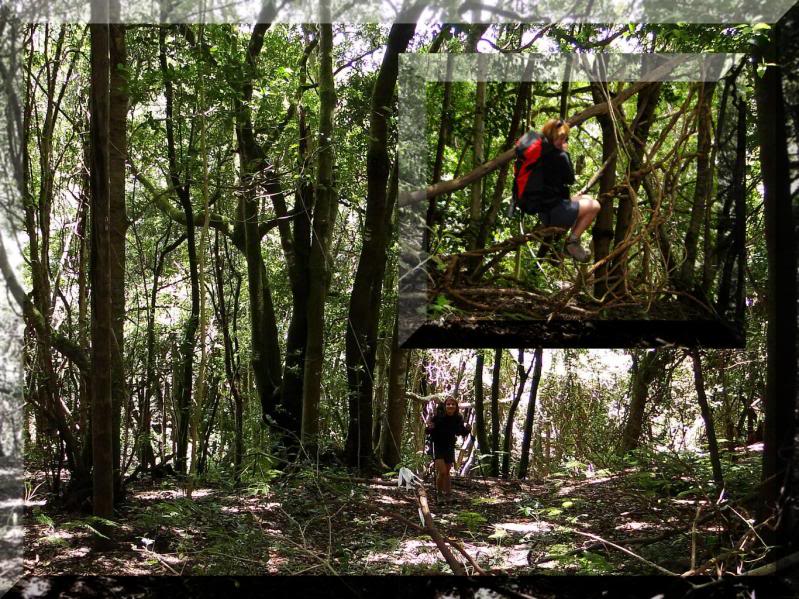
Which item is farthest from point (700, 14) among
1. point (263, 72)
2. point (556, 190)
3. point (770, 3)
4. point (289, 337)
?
point (289, 337)

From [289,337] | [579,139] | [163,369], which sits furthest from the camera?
[163,369]

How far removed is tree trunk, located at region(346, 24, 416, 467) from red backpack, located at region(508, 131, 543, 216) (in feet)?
3.69

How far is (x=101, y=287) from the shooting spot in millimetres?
Result: 4309

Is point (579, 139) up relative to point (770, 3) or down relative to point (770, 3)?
down

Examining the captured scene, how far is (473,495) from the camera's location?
4926 millimetres

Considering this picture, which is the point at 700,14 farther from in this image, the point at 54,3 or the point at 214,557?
the point at 214,557

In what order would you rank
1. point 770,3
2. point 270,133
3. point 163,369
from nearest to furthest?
point 770,3 < point 270,133 < point 163,369

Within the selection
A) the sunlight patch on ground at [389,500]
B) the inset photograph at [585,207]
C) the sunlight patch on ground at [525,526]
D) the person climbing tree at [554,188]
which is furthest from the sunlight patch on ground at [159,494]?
the person climbing tree at [554,188]

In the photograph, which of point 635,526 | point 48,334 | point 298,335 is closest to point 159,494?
point 48,334

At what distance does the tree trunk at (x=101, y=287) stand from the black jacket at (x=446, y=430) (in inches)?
76.1

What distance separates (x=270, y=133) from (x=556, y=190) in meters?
2.16

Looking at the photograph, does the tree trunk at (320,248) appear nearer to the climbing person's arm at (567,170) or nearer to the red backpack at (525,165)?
the red backpack at (525,165)

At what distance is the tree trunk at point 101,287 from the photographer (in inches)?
168

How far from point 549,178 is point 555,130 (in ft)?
0.87
